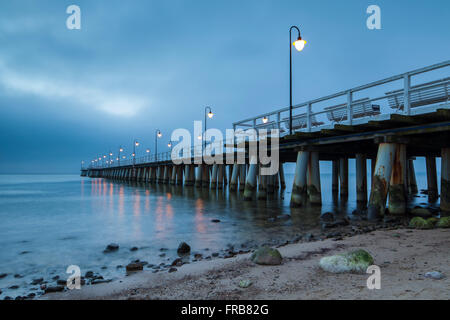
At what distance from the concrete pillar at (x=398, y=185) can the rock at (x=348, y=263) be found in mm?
7563

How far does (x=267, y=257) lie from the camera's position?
16.9 ft

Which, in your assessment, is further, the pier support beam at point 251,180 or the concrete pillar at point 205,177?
the concrete pillar at point 205,177

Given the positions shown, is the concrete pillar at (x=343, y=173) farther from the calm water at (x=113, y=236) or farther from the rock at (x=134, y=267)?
the rock at (x=134, y=267)

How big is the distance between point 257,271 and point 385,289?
189cm

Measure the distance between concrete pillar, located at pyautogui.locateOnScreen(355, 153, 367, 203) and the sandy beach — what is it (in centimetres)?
1233

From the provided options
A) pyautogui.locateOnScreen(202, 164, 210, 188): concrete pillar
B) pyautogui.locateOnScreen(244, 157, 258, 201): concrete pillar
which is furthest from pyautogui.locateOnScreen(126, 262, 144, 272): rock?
pyautogui.locateOnScreen(202, 164, 210, 188): concrete pillar

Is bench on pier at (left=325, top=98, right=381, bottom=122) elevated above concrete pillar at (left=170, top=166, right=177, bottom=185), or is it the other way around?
bench on pier at (left=325, top=98, right=381, bottom=122)

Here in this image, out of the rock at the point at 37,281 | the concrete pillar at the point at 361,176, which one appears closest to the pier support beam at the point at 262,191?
the concrete pillar at the point at 361,176

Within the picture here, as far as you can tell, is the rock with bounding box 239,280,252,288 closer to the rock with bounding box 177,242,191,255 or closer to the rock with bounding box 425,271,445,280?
the rock with bounding box 425,271,445,280

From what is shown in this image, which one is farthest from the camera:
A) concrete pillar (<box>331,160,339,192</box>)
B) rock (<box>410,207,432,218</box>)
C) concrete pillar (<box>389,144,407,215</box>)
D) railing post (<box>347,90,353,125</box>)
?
concrete pillar (<box>331,160,339,192</box>)

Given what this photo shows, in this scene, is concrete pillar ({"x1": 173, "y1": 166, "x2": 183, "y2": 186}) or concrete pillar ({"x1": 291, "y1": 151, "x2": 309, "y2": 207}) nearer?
concrete pillar ({"x1": 291, "y1": 151, "x2": 309, "y2": 207})

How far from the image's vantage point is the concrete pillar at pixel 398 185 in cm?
1077

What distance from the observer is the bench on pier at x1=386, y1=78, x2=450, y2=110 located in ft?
31.0

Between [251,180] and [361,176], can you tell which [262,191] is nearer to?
[251,180]
